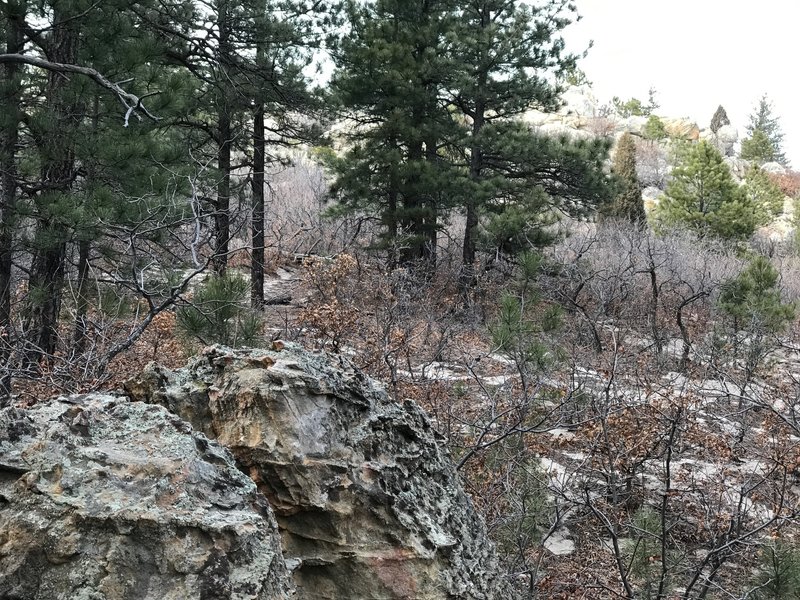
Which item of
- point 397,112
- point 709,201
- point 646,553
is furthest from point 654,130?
point 646,553

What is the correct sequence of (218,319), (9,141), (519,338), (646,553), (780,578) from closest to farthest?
(780,578) → (646,553) → (218,319) → (9,141) → (519,338)

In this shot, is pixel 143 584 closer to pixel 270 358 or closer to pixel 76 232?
pixel 270 358

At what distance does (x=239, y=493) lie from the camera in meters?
1.44

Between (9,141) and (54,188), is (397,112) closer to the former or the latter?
(54,188)

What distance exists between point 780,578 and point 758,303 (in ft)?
22.0

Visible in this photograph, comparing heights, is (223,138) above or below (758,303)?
above

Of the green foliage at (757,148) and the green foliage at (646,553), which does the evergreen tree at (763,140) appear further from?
the green foliage at (646,553)

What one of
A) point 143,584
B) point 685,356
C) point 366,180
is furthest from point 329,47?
point 143,584

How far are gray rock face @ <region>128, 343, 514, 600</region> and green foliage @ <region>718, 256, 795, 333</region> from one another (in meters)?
8.33

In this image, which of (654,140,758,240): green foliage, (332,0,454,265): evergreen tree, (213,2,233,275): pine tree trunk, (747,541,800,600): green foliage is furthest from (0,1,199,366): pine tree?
(654,140,758,240): green foliage

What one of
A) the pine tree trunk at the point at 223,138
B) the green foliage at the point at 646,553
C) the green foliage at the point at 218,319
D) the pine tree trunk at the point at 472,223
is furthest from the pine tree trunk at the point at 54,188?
the pine tree trunk at the point at 472,223

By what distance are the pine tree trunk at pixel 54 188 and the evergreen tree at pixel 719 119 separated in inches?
2267

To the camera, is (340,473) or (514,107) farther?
(514,107)

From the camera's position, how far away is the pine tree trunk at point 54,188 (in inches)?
252
